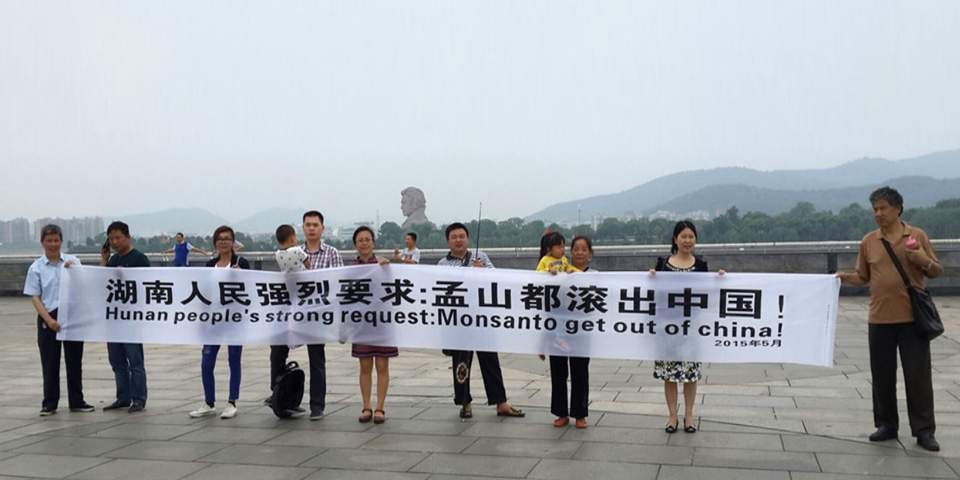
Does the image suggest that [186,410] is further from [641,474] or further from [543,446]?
[641,474]

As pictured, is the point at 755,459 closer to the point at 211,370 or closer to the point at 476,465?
the point at 476,465

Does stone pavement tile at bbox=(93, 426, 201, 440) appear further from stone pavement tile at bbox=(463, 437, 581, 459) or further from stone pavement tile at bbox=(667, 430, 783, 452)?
stone pavement tile at bbox=(667, 430, 783, 452)

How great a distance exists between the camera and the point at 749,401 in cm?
793

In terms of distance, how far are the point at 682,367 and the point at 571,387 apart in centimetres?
92

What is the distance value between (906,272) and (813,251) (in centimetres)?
1462

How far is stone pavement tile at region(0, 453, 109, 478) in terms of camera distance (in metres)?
5.81

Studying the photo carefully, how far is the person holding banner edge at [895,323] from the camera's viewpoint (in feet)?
20.0

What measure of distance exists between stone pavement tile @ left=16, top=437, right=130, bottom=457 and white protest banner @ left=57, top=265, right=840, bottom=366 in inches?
51.5

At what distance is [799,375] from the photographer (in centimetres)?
934

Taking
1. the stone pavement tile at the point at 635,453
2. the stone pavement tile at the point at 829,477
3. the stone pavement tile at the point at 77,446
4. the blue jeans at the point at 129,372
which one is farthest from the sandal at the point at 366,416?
the stone pavement tile at the point at 829,477

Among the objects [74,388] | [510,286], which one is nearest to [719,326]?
[510,286]

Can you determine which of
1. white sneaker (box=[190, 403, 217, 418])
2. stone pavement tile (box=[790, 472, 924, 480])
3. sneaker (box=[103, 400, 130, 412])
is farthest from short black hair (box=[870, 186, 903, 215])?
sneaker (box=[103, 400, 130, 412])

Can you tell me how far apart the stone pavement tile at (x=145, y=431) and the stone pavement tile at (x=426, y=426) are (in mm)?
1677

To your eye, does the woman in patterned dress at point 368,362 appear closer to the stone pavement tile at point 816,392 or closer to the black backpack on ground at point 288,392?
the black backpack on ground at point 288,392
